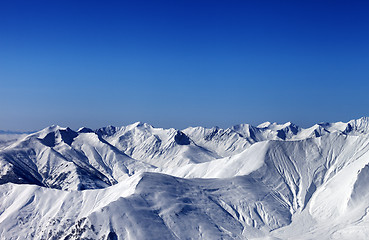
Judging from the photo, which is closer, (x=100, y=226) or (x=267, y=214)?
(x=100, y=226)

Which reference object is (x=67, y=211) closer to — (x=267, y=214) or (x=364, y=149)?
(x=267, y=214)

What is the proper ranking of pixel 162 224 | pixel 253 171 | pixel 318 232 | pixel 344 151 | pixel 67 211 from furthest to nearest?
1. pixel 344 151
2. pixel 253 171
3. pixel 67 211
4. pixel 318 232
5. pixel 162 224

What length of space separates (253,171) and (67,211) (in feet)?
260

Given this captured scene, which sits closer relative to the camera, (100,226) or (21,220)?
(100,226)

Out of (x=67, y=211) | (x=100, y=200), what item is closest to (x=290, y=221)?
(x=100, y=200)

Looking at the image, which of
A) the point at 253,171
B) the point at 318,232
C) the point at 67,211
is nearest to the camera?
the point at 318,232

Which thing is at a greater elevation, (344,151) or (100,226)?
(344,151)

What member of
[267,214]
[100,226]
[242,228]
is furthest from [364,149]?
[100,226]

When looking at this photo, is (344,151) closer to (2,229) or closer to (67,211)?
(67,211)

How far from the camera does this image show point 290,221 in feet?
498

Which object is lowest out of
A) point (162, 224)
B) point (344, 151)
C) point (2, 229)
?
point (2, 229)

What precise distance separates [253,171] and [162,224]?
6754 cm

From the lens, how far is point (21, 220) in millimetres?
148375

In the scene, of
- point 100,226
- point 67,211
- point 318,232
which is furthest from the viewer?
point 67,211
